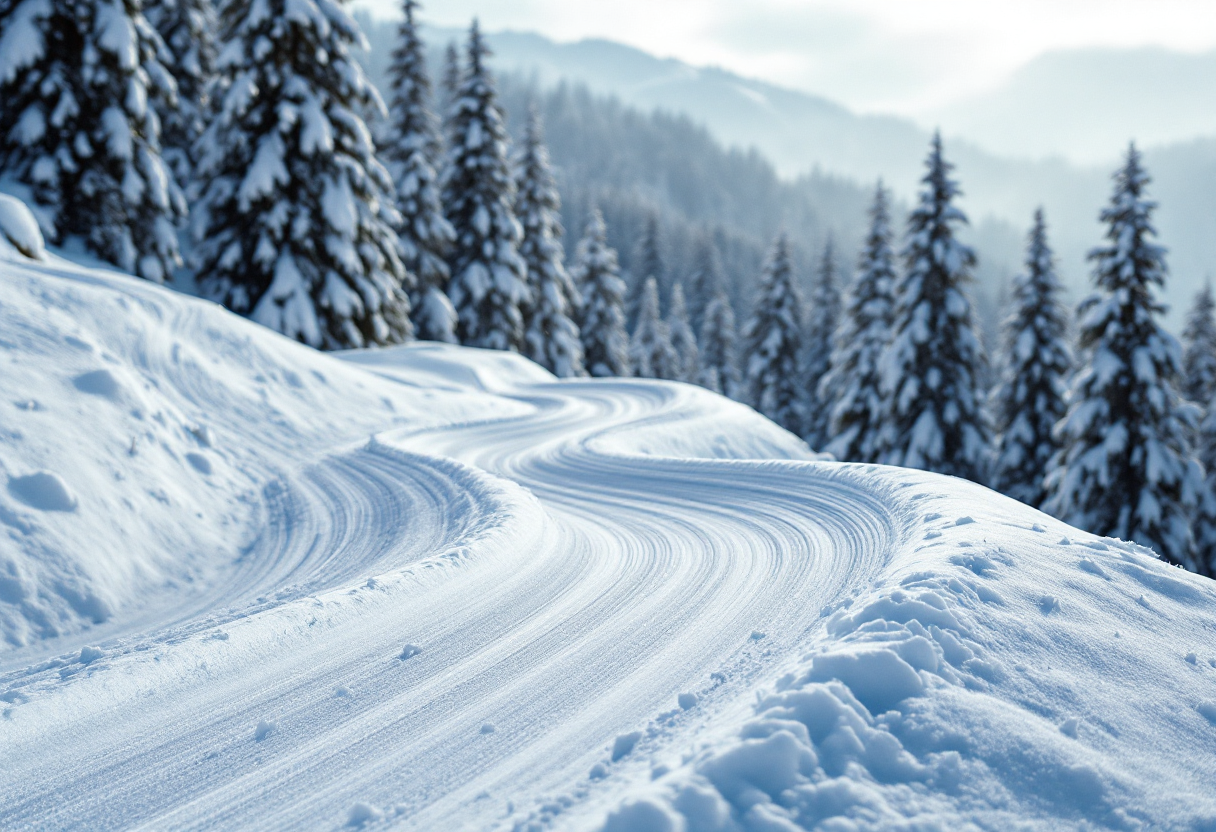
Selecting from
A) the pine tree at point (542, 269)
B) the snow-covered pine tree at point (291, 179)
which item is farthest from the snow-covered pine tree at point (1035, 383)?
the snow-covered pine tree at point (291, 179)

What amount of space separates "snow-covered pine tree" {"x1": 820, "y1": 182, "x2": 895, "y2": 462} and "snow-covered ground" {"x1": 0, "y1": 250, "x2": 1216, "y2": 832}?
16113 mm

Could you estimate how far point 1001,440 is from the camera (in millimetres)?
22953

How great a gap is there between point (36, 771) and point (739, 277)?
238ft

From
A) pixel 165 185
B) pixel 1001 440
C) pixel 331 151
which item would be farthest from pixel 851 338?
pixel 165 185

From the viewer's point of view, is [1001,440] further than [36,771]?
Yes

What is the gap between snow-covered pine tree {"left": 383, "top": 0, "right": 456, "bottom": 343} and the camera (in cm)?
2602

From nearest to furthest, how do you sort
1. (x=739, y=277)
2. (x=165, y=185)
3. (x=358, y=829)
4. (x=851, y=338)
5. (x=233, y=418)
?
(x=358, y=829), (x=233, y=418), (x=165, y=185), (x=851, y=338), (x=739, y=277)

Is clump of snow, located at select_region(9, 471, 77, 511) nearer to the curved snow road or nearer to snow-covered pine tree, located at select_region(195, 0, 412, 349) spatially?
the curved snow road

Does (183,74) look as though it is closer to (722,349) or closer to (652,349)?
(652,349)

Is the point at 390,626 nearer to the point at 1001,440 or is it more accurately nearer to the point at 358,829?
the point at 358,829

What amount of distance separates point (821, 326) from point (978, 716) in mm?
36398

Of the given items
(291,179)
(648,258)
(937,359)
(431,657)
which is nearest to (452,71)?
(291,179)

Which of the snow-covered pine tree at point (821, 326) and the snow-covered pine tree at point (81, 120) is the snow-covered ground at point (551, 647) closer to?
the snow-covered pine tree at point (81, 120)

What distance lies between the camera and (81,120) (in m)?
16.6
